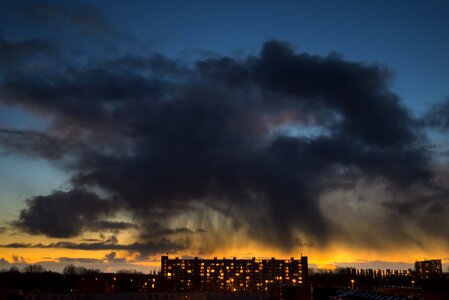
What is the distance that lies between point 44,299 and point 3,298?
123 metres

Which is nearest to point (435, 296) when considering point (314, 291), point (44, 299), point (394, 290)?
point (394, 290)

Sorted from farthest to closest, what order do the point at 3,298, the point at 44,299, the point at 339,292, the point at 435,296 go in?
1. the point at 44,299
2. the point at 339,292
3. the point at 435,296
4. the point at 3,298

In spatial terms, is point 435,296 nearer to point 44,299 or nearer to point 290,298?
point 290,298

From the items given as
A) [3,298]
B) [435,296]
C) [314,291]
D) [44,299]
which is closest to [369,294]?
[435,296]

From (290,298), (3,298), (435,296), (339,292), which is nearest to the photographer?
(3,298)

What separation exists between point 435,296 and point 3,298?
6640cm

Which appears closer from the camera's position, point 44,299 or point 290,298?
point 290,298

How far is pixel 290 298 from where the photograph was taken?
127 meters

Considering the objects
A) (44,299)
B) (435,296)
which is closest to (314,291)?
(435,296)

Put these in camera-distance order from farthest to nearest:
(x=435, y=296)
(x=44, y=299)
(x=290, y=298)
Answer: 1. (x=44, y=299)
2. (x=290, y=298)
3. (x=435, y=296)

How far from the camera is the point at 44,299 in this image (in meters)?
200

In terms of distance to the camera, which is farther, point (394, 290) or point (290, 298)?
point (290, 298)

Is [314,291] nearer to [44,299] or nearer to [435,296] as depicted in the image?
[435,296]

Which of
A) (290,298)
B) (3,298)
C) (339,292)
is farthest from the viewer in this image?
(290,298)
